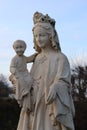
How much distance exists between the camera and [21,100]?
7.44 m

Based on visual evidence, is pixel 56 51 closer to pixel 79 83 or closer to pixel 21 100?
pixel 21 100

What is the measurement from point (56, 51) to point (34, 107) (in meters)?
1.02

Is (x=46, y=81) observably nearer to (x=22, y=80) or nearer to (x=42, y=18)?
(x=22, y=80)

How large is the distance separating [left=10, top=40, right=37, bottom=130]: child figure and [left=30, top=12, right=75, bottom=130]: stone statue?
132mm

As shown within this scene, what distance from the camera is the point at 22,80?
24.6ft

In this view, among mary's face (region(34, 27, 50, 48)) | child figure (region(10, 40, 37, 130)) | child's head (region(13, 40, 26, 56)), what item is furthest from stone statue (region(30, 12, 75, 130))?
child's head (region(13, 40, 26, 56))

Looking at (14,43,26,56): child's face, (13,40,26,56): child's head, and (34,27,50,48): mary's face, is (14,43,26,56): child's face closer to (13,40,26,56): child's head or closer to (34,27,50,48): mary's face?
(13,40,26,56): child's head

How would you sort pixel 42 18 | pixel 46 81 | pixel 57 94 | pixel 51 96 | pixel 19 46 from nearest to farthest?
pixel 51 96 → pixel 57 94 → pixel 46 81 → pixel 19 46 → pixel 42 18

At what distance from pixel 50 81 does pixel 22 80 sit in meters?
0.46

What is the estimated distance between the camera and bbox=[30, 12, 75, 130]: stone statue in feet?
23.8

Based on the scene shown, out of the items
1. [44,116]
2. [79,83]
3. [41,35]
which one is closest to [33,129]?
[44,116]

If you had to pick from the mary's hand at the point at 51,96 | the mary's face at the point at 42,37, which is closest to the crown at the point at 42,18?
the mary's face at the point at 42,37

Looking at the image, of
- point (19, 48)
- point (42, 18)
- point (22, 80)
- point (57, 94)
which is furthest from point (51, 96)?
point (42, 18)

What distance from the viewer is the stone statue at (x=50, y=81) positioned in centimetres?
726
